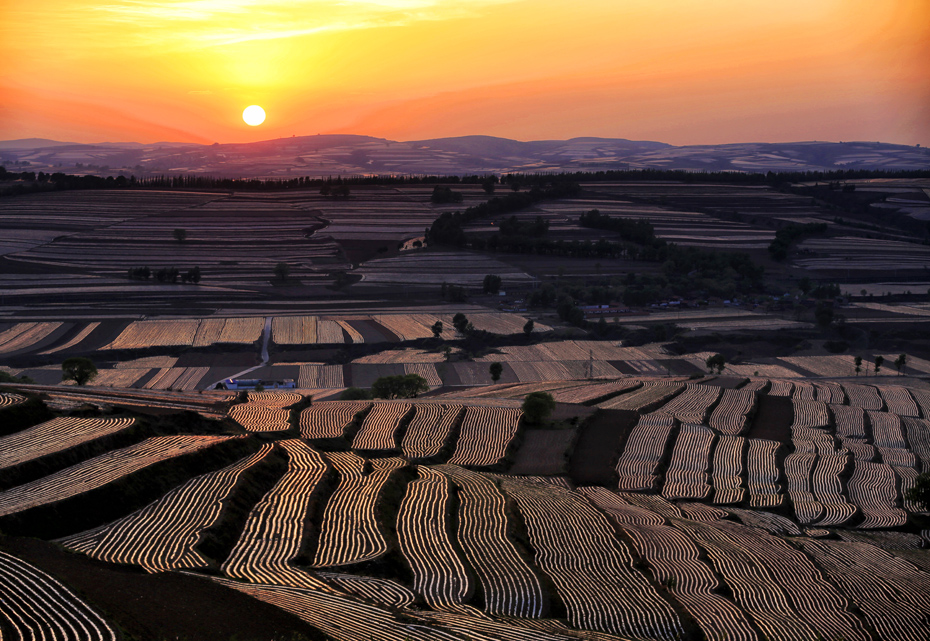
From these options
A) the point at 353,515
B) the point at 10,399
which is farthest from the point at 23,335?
the point at 353,515

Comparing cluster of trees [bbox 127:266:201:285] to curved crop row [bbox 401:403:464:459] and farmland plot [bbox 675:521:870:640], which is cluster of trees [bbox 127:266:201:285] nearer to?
curved crop row [bbox 401:403:464:459]

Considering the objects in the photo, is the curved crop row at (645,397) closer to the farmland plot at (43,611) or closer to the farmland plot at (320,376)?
the farmland plot at (320,376)

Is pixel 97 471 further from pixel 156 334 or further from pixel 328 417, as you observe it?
pixel 156 334

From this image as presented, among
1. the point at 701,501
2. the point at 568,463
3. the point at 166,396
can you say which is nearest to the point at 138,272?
the point at 166,396

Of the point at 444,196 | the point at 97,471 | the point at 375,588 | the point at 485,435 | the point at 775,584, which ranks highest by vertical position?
the point at 444,196

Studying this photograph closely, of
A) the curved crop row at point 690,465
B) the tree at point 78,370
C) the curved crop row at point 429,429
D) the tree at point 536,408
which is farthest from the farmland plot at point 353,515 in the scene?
the tree at point 78,370

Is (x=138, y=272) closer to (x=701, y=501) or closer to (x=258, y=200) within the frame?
(x=258, y=200)
